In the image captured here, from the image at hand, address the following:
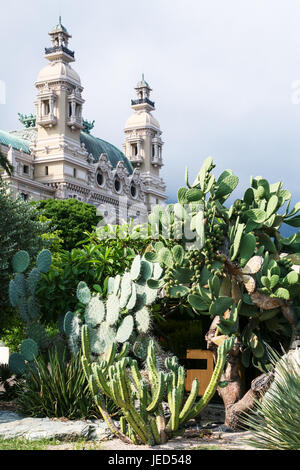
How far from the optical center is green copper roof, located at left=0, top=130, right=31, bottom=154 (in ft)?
199

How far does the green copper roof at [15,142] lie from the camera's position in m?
60.6

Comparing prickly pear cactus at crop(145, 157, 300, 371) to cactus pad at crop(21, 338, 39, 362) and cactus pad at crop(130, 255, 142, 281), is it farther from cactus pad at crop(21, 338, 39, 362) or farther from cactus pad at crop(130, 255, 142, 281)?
cactus pad at crop(21, 338, 39, 362)

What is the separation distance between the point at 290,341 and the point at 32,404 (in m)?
3.32

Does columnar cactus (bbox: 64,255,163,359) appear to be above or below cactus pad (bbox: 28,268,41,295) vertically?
below

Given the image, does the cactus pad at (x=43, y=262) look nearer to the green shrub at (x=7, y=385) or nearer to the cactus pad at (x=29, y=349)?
the cactus pad at (x=29, y=349)

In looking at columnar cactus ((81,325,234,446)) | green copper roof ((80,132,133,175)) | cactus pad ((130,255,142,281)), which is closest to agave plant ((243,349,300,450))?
columnar cactus ((81,325,234,446))

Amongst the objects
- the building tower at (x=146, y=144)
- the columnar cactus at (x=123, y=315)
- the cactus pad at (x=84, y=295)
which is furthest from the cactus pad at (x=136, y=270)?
the building tower at (x=146, y=144)

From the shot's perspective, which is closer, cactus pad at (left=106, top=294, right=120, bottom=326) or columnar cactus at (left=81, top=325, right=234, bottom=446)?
columnar cactus at (left=81, top=325, right=234, bottom=446)

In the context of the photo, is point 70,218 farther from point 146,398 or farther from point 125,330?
point 146,398

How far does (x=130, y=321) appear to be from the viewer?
25.2ft

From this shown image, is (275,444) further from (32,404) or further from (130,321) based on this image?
(32,404)

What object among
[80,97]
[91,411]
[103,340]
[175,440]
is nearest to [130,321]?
[103,340]

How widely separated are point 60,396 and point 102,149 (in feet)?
232

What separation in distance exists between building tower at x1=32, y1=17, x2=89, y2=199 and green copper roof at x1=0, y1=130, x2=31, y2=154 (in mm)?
1140
